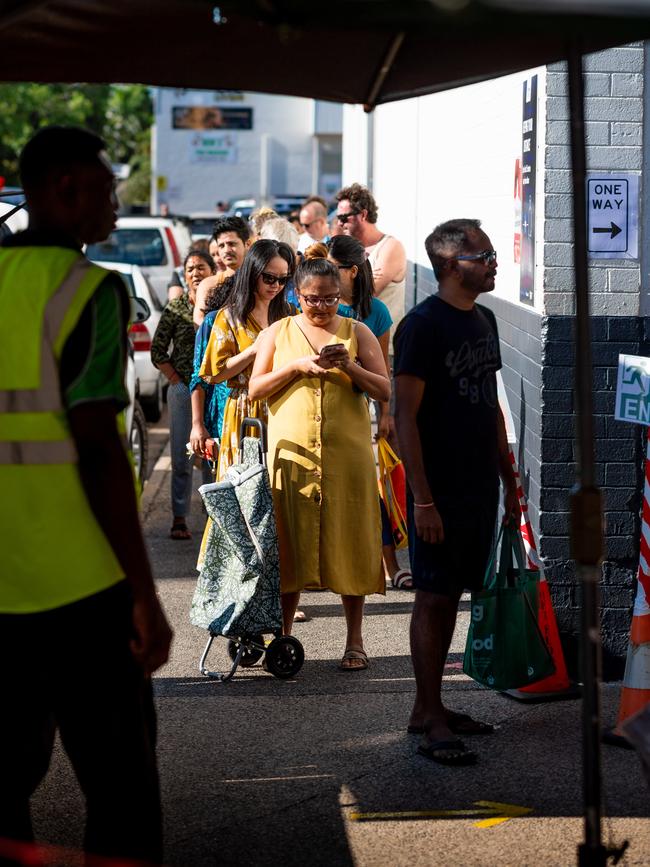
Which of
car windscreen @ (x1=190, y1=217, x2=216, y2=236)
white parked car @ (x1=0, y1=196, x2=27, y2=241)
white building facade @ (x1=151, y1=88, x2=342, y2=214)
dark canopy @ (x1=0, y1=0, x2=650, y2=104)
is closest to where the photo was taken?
dark canopy @ (x1=0, y1=0, x2=650, y2=104)

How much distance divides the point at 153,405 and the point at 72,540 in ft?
40.2

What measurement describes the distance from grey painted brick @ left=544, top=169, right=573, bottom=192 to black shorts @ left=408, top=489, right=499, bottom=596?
1533 millimetres

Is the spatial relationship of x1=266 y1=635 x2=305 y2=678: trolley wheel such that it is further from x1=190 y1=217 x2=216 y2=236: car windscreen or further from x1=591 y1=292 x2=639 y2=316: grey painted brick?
x1=190 y1=217 x2=216 y2=236: car windscreen

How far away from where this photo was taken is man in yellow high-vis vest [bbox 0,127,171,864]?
3.13 m

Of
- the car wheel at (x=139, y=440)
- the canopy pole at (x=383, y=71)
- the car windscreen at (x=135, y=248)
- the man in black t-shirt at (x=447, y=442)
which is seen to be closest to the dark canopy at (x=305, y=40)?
the canopy pole at (x=383, y=71)

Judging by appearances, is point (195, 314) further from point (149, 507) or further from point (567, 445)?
point (567, 445)

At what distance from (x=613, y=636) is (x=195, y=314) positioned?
3725 millimetres

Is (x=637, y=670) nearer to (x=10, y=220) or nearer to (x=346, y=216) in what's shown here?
(x=10, y=220)

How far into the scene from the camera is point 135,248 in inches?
811

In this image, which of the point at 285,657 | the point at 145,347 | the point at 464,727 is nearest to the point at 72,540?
the point at 464,727

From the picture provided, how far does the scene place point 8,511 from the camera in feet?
10.4

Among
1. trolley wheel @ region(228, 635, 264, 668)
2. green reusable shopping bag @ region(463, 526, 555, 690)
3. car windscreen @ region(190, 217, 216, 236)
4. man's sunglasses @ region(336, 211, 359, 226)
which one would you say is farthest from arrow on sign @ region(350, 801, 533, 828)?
car windscreen @ region(190, 217, 216, 236)

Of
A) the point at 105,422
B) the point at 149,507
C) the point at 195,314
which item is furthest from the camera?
the point at 149,507

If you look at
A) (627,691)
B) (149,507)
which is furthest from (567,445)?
(149,507)
